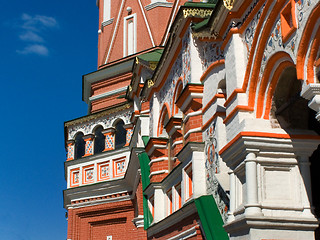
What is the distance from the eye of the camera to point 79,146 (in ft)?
60.3

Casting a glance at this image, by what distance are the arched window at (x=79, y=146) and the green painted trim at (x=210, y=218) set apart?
10.1 m

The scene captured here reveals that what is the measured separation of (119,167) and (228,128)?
10131 millimetres

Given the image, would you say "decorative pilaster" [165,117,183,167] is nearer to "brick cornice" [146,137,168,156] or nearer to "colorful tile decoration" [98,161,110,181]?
"brick cornice" [146,137,168,156]

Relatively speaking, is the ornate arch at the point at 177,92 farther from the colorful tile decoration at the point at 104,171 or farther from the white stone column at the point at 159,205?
the colorful tile decoration at the point at 104,171

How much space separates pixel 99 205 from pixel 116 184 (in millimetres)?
994

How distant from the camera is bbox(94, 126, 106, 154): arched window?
704 inches

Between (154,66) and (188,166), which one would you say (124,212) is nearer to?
(154,66)

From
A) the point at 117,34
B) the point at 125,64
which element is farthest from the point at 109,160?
the point at 117,34

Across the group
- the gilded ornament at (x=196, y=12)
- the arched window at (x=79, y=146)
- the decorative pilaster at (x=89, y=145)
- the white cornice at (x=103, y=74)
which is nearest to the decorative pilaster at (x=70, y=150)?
the arched window at (x=79, y=146)

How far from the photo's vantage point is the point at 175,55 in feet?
36.5

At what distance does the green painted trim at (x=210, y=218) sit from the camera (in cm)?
801

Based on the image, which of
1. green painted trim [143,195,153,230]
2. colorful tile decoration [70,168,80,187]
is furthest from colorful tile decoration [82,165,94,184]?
green painted trim [143,195,153,230]

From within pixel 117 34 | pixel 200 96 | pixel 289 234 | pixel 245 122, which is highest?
pixel 117 34

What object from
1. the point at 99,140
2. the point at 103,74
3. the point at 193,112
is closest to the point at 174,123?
the point at 193,112
